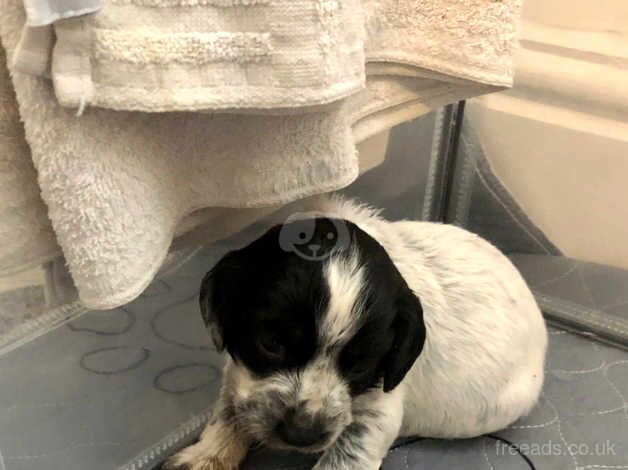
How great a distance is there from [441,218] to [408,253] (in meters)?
0.64

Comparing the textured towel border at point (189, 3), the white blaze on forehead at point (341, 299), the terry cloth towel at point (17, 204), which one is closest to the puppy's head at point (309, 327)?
the white blaze on forehead at point (341, 299)

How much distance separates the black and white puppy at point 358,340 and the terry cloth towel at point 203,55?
0.98 feet

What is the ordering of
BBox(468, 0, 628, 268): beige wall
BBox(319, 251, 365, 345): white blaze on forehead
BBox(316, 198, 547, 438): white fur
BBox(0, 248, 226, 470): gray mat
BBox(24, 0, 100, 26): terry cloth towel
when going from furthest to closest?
BBox(468, 0, 628, 268): beige wall
BBox(316, 198, 547, 438): white fur
BBox(0, 248, 226, 470): gray mat
BBox(319, 251, 365, 345): white blaze on forehead
BBox(24, 0, 100, 26): terry cloth towel

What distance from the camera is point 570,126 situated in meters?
1.72

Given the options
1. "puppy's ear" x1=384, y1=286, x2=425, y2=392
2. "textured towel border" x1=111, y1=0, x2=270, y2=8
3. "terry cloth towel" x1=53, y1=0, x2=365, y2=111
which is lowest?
"puppy's ear" x1=384, y1=286, x2=425, y2=392

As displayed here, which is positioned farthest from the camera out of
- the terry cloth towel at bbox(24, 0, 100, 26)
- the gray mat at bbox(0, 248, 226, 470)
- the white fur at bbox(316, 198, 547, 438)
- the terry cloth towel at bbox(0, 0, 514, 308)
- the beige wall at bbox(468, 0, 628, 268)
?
the beige wall at bbox(468, 0, 628, 268)

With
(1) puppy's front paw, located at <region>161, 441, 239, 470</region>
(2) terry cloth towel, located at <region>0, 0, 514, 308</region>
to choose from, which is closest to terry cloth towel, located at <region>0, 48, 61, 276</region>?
(2) terry cloth towel, located at <region>0, 0, 514, 308</region>

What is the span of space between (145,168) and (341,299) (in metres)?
0.31

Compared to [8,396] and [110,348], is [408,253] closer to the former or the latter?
[110,348]

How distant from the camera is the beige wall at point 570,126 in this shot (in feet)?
5.40

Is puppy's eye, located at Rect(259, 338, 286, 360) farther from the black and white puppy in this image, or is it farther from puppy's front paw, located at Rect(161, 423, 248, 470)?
puppy's front paw, located at Rect(161, 423, 248, 470)

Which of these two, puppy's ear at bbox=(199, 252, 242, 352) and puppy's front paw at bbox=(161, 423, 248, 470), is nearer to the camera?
puppy's ear at bbox=(199, 252, 242, 352)

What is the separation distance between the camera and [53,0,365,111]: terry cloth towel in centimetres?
75

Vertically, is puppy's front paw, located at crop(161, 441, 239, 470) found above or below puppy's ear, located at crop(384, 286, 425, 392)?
below
